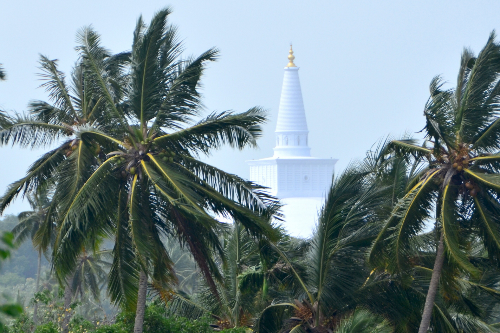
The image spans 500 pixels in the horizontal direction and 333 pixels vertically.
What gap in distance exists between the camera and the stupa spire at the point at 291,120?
95.5 m

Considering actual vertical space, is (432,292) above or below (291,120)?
below

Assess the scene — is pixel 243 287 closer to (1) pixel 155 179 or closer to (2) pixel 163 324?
(2) pixel 163 324

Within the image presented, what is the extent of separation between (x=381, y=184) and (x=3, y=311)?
44.1 feet

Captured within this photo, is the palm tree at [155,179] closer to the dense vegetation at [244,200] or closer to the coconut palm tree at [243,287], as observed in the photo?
the dense vegetation at [244,200]

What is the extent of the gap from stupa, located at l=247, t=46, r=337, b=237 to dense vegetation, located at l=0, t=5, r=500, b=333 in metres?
75.8

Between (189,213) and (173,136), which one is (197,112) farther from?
(189,213)

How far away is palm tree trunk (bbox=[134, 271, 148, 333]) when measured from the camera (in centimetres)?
1498

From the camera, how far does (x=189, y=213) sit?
44.2 feet

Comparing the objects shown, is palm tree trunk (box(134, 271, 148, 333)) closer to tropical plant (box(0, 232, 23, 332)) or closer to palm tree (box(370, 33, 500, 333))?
palm tree (box(370, 33, 500, 333))

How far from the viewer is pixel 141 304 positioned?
15.2 meters

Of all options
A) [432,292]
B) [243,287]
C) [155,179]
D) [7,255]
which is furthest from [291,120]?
[7,255]

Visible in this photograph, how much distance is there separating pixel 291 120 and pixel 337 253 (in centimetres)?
8088

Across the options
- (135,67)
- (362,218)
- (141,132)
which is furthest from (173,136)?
(362,218)

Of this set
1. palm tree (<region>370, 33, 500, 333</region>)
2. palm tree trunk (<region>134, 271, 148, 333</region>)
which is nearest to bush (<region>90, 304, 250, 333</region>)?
palm tree trunk (<region>134, 271, 148, 333</region>)
